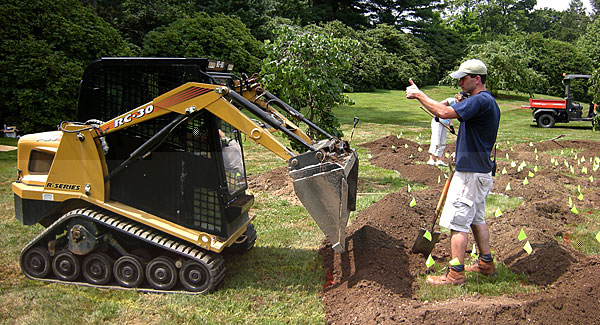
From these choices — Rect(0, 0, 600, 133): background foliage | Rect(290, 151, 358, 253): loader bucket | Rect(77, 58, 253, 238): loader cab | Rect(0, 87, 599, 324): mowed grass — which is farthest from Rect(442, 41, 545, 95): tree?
Rect(290, 151, 358, 253): loader bucket

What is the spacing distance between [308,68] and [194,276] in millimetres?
4693

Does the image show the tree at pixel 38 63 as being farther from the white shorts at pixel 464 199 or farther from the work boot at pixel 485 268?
the work boot at pixel 485 268

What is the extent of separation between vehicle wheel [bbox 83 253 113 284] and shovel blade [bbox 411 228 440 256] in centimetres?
326

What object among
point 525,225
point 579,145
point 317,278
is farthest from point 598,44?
point 317,278

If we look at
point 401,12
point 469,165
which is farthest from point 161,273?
point 401,12

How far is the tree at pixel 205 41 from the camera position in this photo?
1803 cm

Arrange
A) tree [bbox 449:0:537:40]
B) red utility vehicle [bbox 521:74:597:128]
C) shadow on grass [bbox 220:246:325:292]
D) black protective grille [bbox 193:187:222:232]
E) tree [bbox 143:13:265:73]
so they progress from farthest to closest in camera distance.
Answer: tree [bbox 449:0:537:40] < red utility vehicle [bbox 521:74:597:128] < tree [bbox 143:13:265:73] < shadow on grass [bbox 220:246:325:292] < black protective grille [bbox 193:187:222:232]

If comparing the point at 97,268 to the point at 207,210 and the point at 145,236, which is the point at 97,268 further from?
the point at 207,210

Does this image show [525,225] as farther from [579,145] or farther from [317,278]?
[579,145]

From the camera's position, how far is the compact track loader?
462 cm

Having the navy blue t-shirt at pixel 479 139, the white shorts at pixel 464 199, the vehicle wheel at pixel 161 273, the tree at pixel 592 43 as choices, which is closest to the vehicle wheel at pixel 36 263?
the vehicle wheel at pixel 161 273

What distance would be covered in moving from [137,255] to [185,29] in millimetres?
15519

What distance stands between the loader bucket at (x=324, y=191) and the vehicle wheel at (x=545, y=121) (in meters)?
18.6

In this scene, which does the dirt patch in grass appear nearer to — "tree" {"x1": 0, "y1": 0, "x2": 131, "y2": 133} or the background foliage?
the background foliage
